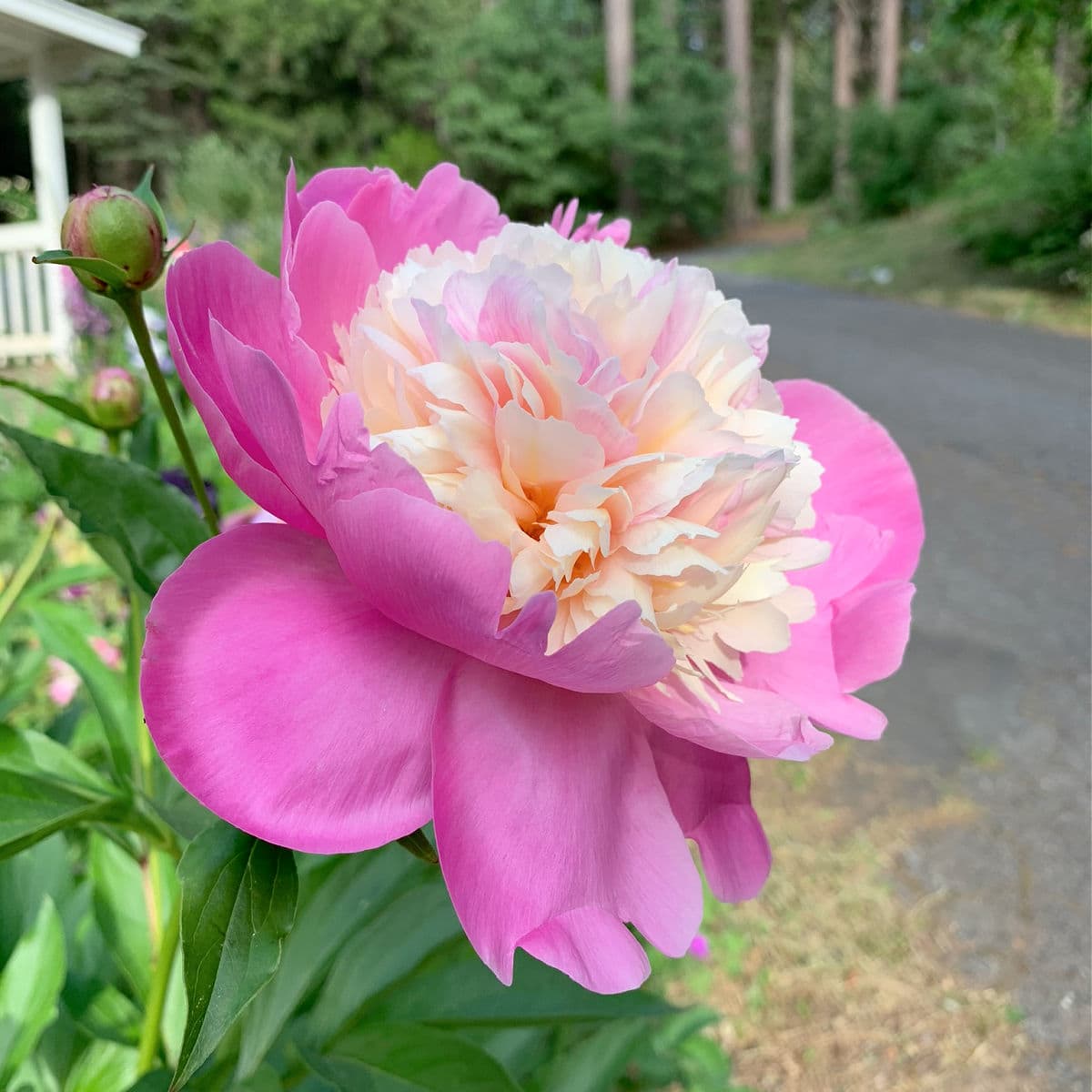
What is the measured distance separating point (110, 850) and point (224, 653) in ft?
1.75

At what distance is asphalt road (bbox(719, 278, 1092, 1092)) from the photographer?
181cm

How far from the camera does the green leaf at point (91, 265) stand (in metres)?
0.37

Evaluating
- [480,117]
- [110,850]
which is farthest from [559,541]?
[480,117]

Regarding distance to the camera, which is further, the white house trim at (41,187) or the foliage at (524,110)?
the foliage at (524,110)

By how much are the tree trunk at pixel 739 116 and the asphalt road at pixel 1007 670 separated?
1232cm

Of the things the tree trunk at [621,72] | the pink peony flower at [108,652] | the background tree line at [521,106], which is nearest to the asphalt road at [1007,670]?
the pink peony flower at [108,652]

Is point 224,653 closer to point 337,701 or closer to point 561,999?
point 337,701

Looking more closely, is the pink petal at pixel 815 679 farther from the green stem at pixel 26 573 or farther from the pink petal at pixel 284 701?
the green stem at pixel 26 573

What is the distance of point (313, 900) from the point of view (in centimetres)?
56

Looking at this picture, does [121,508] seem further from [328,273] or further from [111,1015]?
[111,1015]

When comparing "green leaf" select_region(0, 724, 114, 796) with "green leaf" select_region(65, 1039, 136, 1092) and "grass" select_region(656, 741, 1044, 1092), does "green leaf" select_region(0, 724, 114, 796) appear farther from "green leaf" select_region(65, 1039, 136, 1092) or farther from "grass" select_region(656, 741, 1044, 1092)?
"grass" select_region(656, 741, 1044, 1092)

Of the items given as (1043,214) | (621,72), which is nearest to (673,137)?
(621,72)

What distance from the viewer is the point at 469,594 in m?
0.30

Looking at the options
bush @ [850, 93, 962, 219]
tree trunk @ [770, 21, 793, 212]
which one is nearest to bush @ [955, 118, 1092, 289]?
bush @ [850, 93, 962, 219]
